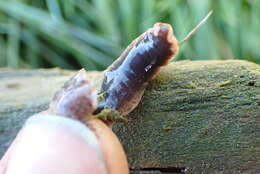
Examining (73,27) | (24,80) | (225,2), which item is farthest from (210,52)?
(24,80)

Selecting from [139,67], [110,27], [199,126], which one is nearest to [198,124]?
[199,126]

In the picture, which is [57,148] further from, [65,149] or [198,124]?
[198,124]

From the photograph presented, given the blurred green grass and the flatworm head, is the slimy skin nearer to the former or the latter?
the flatworm head

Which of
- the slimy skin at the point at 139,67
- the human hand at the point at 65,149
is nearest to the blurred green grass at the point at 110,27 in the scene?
the slimy skin at the point at 139,67

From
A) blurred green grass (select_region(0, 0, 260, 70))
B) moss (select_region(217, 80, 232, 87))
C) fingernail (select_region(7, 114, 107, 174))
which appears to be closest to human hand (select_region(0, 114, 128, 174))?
fingernail (select_region(7, 114, 107, 174))

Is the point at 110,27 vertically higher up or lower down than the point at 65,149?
lower down

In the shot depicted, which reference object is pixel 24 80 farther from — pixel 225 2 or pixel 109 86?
pixel 225 2

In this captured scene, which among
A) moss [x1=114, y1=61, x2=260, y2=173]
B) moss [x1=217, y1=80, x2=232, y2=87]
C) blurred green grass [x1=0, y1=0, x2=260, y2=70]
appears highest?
moss [x1=217, y1=80, x2=232, y2=87]
